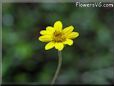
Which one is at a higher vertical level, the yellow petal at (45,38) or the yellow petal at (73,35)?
the yellow petal at (73,35)

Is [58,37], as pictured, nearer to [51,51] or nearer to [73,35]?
[73,35]

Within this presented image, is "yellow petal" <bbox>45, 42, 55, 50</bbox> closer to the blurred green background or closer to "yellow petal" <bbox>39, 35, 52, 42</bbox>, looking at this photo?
"yellow petal" <bbox>39, 35, 52, 42</bbox>

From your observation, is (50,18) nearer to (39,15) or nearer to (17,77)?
(39,15)

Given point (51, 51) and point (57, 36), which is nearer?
point (57, 36)

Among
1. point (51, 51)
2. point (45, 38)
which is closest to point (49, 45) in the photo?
point (45, 38)

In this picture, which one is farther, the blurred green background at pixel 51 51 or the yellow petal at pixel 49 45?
the blurred green background at pixel 51 51

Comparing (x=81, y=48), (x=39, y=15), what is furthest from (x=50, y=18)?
(x=81, y=48)

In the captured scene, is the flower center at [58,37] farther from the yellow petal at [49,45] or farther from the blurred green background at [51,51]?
the blurred green background at [51,51]

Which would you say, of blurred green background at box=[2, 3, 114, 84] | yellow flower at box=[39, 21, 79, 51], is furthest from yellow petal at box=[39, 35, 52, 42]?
blurred green background at box=[2, 3, 114, 84]

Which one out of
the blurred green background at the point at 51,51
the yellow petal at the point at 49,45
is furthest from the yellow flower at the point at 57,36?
the blurred green background at the point at 51,51
